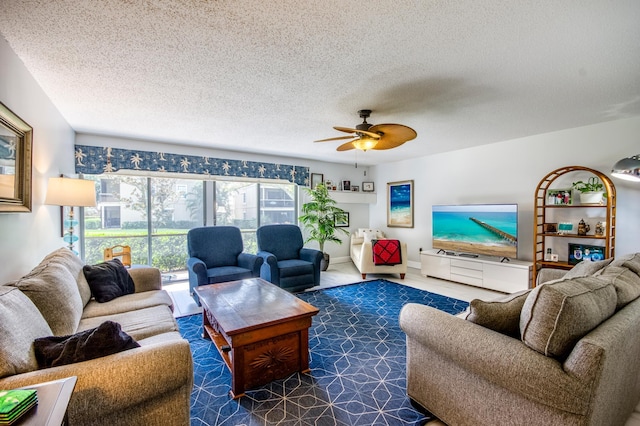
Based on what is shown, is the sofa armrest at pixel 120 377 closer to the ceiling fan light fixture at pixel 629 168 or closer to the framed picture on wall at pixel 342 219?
the ceiling fan light fixture at pixel 629 168

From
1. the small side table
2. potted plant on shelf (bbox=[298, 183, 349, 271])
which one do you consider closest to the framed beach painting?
potted plant on shelf (bbox=[298, 183, 349, 271])

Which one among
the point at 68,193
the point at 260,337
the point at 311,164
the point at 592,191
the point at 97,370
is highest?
the point at 311,164

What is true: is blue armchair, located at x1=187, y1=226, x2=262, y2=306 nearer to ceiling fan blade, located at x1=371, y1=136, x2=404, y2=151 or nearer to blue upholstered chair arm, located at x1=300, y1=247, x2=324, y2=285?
blue upholstered chair arm, located at x1=300, y1=247, x2=324, y2=285

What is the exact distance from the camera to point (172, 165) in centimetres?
450

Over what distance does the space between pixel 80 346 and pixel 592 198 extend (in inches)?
190

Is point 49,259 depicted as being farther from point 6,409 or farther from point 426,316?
point 426,316

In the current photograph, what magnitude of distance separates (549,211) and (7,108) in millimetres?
5603

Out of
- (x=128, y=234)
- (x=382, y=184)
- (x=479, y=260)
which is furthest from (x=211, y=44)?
(x=382, y=184)

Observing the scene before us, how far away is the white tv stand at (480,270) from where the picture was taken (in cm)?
402

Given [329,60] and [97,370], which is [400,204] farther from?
[97,370]

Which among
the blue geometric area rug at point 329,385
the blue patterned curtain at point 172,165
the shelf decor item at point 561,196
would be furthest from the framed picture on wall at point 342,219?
the shelf decor item at point 561,196

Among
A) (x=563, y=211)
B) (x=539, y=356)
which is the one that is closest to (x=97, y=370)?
(x=539, y=356)

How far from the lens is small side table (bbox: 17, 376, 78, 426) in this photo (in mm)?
749

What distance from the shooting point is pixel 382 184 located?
6.53m
